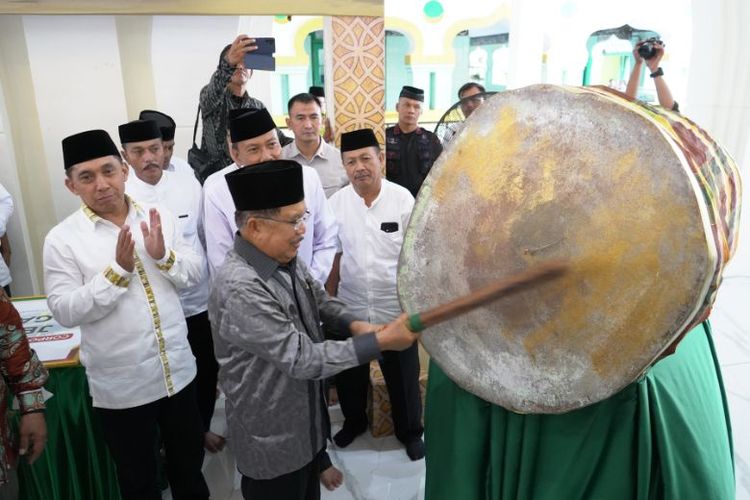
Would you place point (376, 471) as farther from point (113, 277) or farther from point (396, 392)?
point (113, 277)

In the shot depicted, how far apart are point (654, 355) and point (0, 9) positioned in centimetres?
329

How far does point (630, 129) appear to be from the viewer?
3.09 feet

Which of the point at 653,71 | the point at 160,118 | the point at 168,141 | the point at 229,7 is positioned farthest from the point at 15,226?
the point at 653,71

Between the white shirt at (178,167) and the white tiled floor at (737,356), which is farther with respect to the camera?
the white shirt at (178,167)

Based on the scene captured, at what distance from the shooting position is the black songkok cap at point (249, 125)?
7.44ft

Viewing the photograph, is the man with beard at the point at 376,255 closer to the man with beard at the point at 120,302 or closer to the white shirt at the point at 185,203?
the white shirt at the point at 185,203

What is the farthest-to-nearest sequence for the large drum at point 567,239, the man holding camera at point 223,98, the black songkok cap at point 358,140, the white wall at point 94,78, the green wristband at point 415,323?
the white wall at point 94,78 → the man holding camera at point 223,98 → the black songkok cap at point 358,140 → the green wristband at point 415,323 → the large drum at point 567,239

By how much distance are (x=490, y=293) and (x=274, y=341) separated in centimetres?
59

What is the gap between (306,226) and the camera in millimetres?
2436

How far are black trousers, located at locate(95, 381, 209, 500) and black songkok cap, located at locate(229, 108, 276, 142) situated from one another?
1.02 metres

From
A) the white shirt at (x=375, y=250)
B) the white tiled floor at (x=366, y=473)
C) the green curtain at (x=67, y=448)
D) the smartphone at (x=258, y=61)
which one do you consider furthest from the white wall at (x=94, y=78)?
the white tiled floor at (x=366, y=473)

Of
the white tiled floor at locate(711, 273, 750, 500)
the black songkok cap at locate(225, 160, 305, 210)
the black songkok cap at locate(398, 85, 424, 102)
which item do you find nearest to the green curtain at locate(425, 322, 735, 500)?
the black songkok cap at locate(225, 160, 305, 210)

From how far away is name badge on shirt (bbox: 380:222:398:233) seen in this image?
2.46 meters

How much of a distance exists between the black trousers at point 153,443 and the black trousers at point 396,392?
79cm
